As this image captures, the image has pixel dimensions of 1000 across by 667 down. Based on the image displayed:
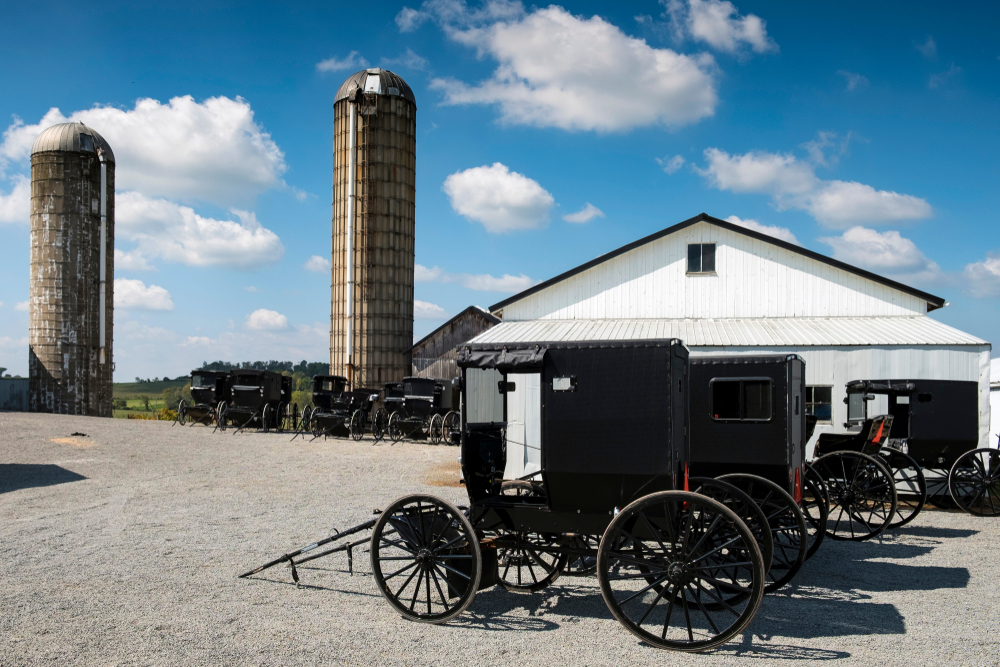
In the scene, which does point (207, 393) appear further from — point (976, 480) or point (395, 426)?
point (976, 480)

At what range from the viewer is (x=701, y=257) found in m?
18.4

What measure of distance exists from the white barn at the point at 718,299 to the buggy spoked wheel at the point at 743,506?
25.9ft

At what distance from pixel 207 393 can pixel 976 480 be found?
79.4 feet

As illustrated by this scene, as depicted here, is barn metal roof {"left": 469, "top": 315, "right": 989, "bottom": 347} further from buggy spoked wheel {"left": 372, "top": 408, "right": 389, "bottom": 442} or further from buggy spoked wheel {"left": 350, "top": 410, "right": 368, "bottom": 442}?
buggy spoked wheel {"left": 350, "top": 410, "right": 368, "bottom": 442}

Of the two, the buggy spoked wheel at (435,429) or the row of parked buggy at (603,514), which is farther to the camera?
the buggy spoked wheel at (435,429)

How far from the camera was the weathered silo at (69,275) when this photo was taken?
107 feet

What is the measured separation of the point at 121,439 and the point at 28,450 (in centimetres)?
317

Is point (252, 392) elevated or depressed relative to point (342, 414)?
elevated

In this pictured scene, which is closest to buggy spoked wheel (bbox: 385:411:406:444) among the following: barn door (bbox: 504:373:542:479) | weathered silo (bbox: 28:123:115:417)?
→ barn door (bbox: 504:373:542:479)

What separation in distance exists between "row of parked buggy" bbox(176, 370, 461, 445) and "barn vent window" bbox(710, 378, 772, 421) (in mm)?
13410

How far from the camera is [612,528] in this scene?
542cm

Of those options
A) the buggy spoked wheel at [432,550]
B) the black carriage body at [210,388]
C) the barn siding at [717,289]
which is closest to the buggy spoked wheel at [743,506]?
the buggy spoked wheel at [432,550]

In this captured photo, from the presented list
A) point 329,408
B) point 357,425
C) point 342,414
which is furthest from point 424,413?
point 329,408

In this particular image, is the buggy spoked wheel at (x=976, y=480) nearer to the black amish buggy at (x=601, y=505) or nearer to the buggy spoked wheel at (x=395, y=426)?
the black amish buggy at (x=601, y=505)
